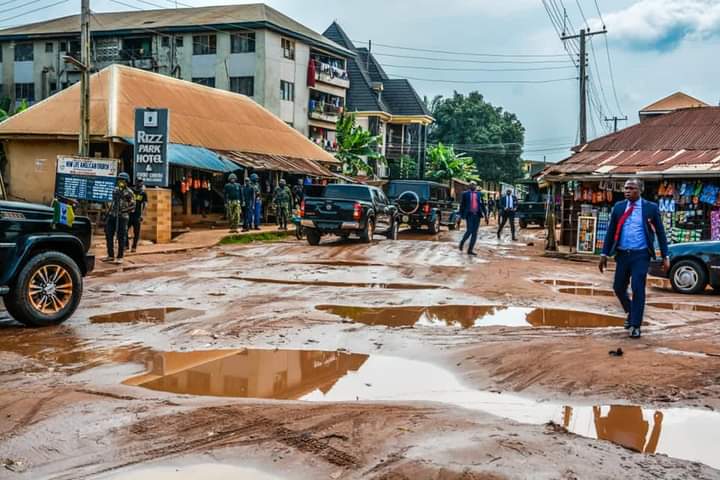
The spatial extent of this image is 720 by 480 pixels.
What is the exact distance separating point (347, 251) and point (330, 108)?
38.7 meters

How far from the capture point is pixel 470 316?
9.53m

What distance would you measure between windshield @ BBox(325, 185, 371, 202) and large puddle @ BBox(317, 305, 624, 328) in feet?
36.9

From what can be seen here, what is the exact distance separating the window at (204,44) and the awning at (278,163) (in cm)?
1741

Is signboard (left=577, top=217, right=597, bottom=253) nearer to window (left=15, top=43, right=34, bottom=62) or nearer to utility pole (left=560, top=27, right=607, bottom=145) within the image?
utility pole (left=560, top=27, right=607, bottom=145)

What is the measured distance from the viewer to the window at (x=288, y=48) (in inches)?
1986

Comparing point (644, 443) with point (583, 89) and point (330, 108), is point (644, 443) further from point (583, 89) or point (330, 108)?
point (330, 108)

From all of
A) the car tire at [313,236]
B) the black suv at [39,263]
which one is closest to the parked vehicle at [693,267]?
the black suv at [39,263]

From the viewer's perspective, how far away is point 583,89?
3266cm

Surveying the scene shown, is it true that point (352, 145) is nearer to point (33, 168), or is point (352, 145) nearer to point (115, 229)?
point (33, 168)

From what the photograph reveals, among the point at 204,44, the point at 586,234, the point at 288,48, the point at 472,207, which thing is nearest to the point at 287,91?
the point at 288,48

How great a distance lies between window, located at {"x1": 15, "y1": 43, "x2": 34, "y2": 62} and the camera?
5262 centimetres

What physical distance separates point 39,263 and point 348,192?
13.5 metres

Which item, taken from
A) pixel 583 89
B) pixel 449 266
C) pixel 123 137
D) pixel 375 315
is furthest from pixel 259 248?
pixel 583 89

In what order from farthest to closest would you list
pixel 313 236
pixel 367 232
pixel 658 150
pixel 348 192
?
1. pixel 658 150
2. pixel 348 192
3. pixel 367 232
4. pixel 313 236
